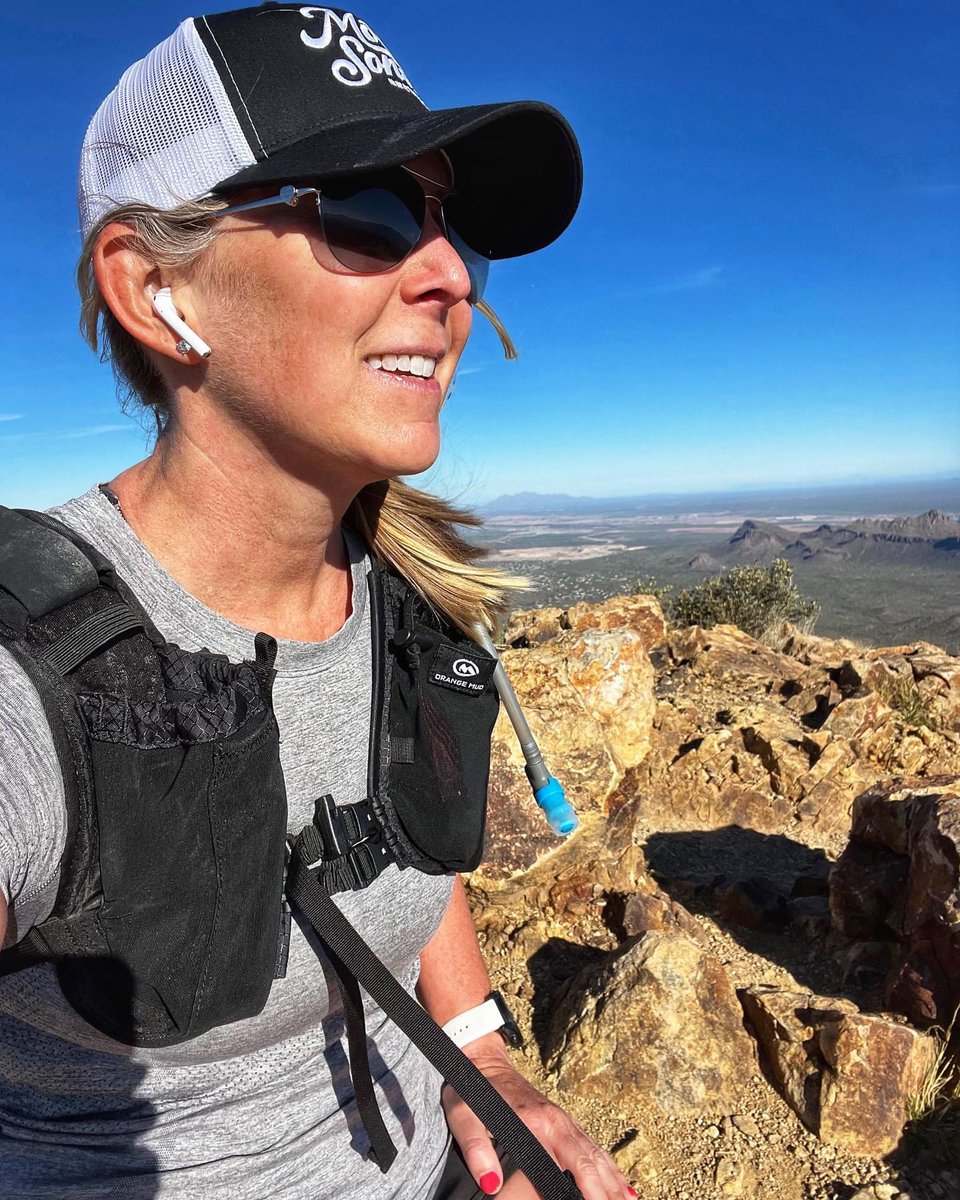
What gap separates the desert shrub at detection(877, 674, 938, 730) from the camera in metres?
6.77

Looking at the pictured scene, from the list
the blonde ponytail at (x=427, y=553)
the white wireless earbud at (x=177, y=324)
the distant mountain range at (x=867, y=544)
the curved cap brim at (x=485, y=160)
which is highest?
the curved cap brim at (x=485, y=160)

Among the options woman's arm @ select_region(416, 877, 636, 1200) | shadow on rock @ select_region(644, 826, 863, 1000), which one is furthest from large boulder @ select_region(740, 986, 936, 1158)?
woman's arm @ select_region(416, 877, 636, 1200)

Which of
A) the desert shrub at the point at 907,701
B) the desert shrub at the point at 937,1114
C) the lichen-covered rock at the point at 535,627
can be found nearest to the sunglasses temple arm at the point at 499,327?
the desert shrub at the point at 937,1114

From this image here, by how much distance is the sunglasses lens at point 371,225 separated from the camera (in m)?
1.33

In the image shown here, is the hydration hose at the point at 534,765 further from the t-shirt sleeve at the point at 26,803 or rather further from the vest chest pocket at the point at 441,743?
the t-shirt sleeve at the point at 26,803

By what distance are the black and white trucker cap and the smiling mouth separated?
0.30 m

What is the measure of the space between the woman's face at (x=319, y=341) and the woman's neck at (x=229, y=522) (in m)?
0.08

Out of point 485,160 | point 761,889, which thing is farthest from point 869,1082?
point 485,160

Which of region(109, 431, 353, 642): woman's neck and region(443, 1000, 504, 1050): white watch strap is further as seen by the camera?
region(443, 1000, 504, 1050): white watch strap

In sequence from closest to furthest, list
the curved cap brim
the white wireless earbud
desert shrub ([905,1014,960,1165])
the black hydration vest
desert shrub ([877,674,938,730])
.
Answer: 1. the black hydration vest
2. the curved cap brim
3. the white wireless earbud
4. desert shrub ([905,1014,960,1165])
5. desert shrub ([877,674,938,730])

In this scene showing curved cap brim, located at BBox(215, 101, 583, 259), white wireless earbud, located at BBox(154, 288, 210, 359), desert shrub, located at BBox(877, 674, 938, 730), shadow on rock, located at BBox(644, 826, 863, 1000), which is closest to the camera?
curved cap brim, located at BBox(215, 101, 583, 259)

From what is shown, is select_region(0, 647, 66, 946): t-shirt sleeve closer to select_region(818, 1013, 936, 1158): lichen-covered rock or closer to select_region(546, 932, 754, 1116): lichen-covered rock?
select_region(546, 932, 754, 1116): lichen-covered rock

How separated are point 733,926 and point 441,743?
3.52 meters

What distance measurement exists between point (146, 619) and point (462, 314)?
87 cm
